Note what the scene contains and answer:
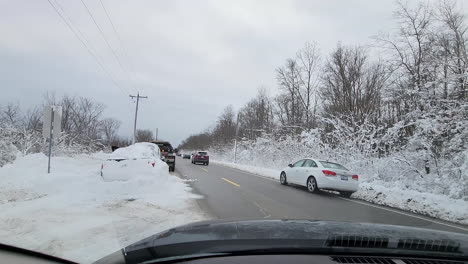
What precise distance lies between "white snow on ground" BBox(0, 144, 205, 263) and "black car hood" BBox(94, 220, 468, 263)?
8.91 feet

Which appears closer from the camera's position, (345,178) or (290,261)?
(290,261)

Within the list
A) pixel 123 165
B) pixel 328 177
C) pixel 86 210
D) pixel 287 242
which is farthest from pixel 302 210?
pixel 287 242

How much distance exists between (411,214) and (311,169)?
4862 mm

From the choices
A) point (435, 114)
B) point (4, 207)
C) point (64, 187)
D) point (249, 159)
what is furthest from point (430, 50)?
point (249, 159)

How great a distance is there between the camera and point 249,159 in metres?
44.3

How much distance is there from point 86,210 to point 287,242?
6.96 m

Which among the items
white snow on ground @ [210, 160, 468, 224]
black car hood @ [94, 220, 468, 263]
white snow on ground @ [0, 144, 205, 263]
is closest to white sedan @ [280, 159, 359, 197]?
white snow on ground @ [210, 160, 468, 224]

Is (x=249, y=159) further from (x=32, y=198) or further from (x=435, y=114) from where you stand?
(x=32, y=198)

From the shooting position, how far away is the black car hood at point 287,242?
1.92 meters

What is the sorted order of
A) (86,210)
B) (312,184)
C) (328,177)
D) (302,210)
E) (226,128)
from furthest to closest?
(226,128), (312,184), (328,177), (302,210), (86,210)

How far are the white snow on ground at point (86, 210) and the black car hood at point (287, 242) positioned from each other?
271 centimetres

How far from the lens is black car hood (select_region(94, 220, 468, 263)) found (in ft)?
6.29

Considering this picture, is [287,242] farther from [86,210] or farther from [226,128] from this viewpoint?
[226,128]

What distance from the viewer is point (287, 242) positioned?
2061 millimetres
